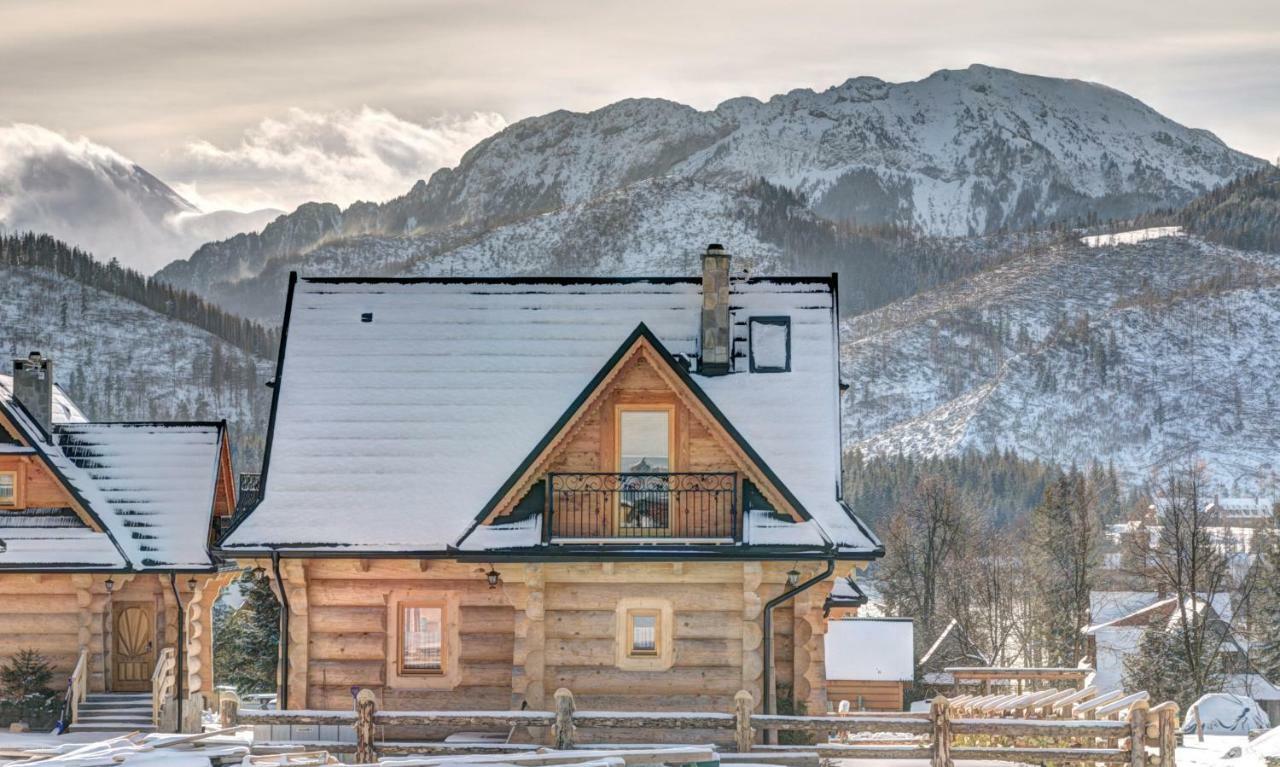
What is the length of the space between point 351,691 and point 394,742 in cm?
330

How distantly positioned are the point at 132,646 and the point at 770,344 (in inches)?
601

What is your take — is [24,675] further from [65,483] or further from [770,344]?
[770,344]

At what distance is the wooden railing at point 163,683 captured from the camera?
104ft

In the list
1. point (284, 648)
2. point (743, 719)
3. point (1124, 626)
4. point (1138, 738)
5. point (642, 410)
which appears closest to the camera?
point (1138, 738)

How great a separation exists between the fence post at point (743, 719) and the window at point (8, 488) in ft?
56.4

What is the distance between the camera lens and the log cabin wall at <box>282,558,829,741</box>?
24750 mm

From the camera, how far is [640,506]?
82.0ft

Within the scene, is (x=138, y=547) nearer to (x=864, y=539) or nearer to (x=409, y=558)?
(x=409, y=558)

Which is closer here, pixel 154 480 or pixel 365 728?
pixel 365 728

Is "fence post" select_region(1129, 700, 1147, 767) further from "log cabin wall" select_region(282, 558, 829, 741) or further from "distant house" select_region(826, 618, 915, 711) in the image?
"distant house" select_region(826, 618, 915, 711)

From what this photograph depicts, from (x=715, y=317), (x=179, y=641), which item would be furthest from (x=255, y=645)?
(x=715, y=317)

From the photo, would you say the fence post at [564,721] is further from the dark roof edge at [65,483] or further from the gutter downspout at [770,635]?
the dark roof edge at [65,483]

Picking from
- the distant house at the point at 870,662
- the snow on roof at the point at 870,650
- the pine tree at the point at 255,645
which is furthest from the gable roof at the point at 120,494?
the distant house at the point at 870,662

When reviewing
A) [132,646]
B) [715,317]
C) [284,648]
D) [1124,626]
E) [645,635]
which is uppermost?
[715,317]
